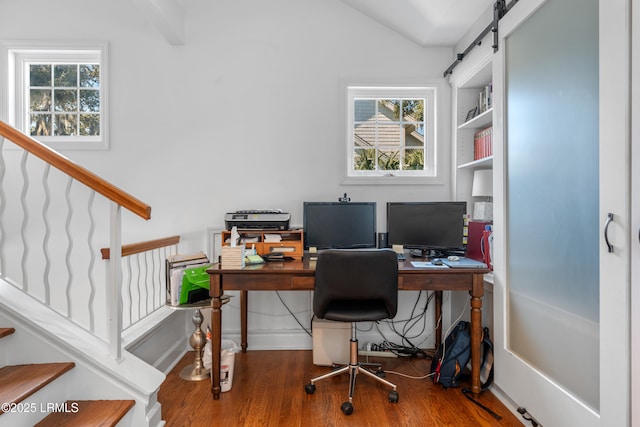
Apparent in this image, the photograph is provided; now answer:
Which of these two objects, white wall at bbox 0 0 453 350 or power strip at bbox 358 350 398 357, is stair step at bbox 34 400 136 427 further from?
power strip at bbox 358 350 398 357

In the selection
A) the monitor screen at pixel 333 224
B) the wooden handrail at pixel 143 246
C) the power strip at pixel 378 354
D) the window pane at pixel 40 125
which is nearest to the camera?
the wooden handrail at pixel 143 246

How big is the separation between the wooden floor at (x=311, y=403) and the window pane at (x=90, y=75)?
2.52 m

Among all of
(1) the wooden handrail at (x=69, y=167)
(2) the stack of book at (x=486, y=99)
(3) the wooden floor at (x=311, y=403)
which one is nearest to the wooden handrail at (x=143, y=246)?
(1) the wooden handrail at (x=69, y=167)

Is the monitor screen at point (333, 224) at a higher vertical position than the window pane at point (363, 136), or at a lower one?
lower

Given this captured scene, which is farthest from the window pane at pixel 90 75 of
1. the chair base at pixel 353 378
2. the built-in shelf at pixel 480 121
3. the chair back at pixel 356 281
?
the built-in shelf at pixel 480 121

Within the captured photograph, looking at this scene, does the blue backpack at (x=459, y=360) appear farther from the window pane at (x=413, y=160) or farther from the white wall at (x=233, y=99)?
the window pane at (x=413, y=160)

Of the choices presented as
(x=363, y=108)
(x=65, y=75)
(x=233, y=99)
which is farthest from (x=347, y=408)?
(x=65, y=75)

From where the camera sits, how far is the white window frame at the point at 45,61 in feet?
8.59

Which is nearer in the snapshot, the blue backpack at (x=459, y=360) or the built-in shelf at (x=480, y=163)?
the blue backpack at (x=459, y=360)

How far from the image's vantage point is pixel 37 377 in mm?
1389

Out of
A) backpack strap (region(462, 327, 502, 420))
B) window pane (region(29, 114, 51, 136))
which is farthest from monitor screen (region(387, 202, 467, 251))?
window pane (region(29, 114, 51, 136))

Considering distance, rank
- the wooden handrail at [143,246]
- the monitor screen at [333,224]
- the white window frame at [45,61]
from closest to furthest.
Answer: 1. the wooden handrail at [143,246]
2. the monitor screen at [333,224]
3. the white window frame at [45,61]

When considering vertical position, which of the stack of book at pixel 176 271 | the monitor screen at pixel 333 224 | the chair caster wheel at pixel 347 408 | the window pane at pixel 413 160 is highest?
the window pane at pixel 413 160

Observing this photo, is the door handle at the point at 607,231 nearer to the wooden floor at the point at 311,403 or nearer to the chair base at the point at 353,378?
the wooden floor at the point at 311,403
